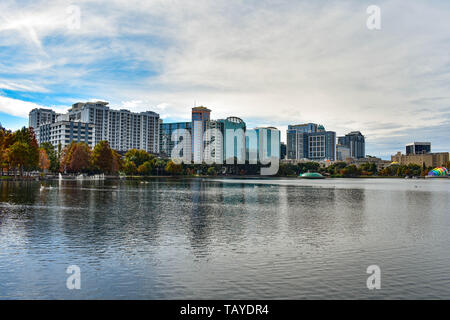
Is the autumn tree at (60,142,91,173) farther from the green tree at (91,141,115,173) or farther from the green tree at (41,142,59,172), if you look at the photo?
the green tree at (41,142,59,172)

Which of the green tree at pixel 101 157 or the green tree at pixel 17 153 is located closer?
the green tree at pixel 17 153

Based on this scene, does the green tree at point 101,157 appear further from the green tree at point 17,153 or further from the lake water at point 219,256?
the lake water at point 219,256

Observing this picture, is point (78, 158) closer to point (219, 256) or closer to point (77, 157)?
point (77, 157)

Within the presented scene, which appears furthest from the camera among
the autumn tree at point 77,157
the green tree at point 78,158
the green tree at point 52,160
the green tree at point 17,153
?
the green tree at point 52,160

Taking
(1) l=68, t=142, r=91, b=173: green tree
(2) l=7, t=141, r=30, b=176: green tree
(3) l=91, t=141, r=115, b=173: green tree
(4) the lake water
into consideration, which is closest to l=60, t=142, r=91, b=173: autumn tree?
(1) l=68, t=142, r=91, b=173: green tree

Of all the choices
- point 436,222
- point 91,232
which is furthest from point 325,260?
point 436,222

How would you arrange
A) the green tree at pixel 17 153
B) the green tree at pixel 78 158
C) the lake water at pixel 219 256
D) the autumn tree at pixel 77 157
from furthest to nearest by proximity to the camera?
the autumn tree at pixel 77 157
the green tree at pixel 78 158
the green tree at pixel 17 153
the lake water at pixel 219 256

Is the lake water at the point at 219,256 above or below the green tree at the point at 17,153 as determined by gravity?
below

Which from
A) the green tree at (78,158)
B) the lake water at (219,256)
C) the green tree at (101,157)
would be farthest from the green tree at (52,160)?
the lake water at (219,256)

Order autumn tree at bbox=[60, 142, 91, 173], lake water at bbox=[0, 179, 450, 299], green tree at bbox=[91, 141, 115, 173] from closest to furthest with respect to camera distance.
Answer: lake water at bbox=[0, 179, 450, 299] < autumn tree at bbox=[60, 142, 91, 173] < green tree at bbox=[91, 141, 115, 173]

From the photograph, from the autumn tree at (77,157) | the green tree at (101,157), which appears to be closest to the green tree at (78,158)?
the autumn tree at (77,157)

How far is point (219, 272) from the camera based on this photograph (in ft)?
64.8

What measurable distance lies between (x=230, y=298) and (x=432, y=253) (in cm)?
1615
